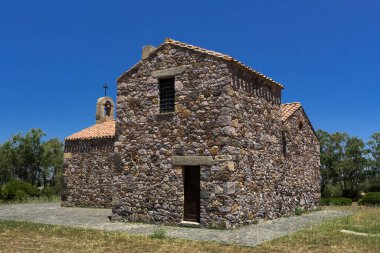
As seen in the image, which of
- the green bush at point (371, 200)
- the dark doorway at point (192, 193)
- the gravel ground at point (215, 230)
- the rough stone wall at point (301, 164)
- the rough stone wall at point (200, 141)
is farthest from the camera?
the green bush at point (371, 200)

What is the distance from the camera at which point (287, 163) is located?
1612 cm

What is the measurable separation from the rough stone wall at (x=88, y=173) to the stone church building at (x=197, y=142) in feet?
18.9

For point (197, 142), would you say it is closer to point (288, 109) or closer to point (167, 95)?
point (167, 95)

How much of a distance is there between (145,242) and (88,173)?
11.6 meters

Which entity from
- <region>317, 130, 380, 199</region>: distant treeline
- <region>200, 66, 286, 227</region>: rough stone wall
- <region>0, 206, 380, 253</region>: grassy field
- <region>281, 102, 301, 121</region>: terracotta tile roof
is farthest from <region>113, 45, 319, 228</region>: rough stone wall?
<region>317, 130, 380, 199</region>: distant treeline

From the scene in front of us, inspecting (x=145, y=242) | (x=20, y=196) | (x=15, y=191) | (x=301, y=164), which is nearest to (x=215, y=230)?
(x=145, y=242)

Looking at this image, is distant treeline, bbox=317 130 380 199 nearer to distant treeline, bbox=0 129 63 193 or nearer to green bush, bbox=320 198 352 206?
green bush, bbox=320 198 352 206

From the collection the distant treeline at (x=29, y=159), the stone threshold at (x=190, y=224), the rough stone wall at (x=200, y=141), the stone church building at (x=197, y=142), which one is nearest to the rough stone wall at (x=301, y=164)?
the stone church building at (x=197, y=142)

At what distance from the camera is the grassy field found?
8.75 metres

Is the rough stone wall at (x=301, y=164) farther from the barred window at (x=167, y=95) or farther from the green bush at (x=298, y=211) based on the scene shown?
the barred window at (x=167, y=95)

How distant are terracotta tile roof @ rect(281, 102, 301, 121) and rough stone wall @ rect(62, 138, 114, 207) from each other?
28.9 feet

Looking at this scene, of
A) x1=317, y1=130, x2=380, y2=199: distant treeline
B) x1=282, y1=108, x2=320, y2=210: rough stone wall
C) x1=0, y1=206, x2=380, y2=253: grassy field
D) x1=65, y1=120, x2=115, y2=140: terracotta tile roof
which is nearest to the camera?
x1=0, y1=206, x2=380, y2=253: grassy field

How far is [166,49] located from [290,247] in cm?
793

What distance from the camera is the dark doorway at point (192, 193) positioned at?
1246 centimetres
